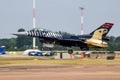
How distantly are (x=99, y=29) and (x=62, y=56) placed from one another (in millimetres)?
17140

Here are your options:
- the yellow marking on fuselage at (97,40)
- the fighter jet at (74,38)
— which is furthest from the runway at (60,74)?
the yellow marking on fuselage at (97,40)

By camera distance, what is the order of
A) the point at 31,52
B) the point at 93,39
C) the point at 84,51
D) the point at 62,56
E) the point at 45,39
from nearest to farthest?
1. the point at 62,56
2. the point at 45,39
3. the point at 93,39
4. the point at 84,51
5. the point at 31,52

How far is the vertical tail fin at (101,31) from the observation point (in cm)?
9512

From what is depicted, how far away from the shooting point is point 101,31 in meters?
96.1

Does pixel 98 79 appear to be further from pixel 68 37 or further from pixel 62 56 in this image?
pixel 68 37

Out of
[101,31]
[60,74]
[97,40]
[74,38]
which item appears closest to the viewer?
[60,74]

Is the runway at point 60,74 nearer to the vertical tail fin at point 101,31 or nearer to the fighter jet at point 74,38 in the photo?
the fighter jet at point 74,38

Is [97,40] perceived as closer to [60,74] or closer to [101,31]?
[101,31]

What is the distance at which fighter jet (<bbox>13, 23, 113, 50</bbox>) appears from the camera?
3452 inches

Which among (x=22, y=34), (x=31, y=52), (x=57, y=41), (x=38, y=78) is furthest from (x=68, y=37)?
(x=38, y=78)

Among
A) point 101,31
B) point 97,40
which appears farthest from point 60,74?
point 101,31

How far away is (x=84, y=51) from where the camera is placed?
102750 millimetres

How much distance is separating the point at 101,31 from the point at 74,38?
6.87 m

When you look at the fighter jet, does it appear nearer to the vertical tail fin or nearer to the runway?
the vertical tail fin
